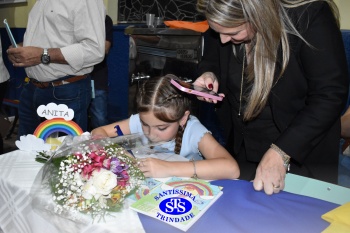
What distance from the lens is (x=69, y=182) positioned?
3.86 feet

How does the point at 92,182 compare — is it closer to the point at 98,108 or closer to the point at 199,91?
the point at 199,91

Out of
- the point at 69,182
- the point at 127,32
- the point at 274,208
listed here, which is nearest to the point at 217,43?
the point at 274,208

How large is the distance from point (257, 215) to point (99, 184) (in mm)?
514

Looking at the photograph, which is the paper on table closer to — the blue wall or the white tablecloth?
the white tablecloth

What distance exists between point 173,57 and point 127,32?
0.62 m

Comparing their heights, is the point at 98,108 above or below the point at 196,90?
below

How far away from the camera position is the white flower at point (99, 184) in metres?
1.13

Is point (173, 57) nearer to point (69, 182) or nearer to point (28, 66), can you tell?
point (28, 66)

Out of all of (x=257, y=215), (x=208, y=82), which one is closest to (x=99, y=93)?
(x=208, y=82)

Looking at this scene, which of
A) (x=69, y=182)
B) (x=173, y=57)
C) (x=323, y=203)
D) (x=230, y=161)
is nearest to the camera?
(x=69, y=182)

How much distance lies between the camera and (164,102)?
189 centimetres

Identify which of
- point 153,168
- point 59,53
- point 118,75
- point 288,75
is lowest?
point 118,75

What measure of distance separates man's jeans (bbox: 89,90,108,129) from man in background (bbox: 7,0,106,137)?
133 centimetres

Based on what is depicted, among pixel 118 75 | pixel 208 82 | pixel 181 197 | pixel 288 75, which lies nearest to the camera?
pixel 181 197
